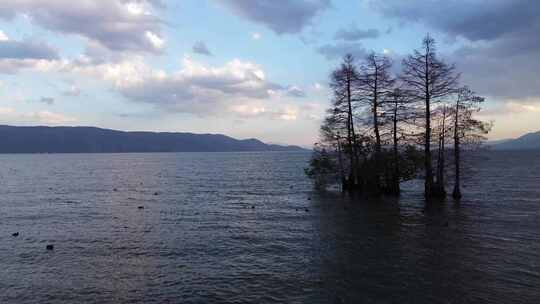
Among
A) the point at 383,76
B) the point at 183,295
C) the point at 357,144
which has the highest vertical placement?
the point at 383,76

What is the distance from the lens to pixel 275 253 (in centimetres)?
2581

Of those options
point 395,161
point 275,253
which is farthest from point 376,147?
point 275,253

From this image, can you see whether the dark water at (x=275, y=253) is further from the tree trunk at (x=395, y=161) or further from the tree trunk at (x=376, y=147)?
the tree trunk at (x=376, y=147)

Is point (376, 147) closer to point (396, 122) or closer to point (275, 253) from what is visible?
point (396, 122)

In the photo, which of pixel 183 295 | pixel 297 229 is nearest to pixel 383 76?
pixel 297 229

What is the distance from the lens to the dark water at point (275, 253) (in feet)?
61.8

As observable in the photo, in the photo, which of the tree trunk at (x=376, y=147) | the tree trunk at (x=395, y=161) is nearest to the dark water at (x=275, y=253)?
the tree trunk at (x=395, y=161)

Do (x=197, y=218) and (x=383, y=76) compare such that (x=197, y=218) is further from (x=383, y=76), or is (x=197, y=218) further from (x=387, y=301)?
(x=383, y=76)

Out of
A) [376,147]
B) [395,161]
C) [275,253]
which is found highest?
[376,147]

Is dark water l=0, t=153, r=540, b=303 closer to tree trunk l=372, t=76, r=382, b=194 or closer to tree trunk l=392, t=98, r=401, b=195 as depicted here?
tree trunk l=392, t=98, r=401, b=195

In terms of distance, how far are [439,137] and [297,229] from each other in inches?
889

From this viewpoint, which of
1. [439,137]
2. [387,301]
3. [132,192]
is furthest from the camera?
[132,192]

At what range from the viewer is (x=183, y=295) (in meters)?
18.7

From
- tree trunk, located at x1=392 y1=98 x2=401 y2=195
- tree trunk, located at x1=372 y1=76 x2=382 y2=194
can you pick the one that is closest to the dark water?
tree trunk, located at x1=392 y1=98 x2=401 y2=195
